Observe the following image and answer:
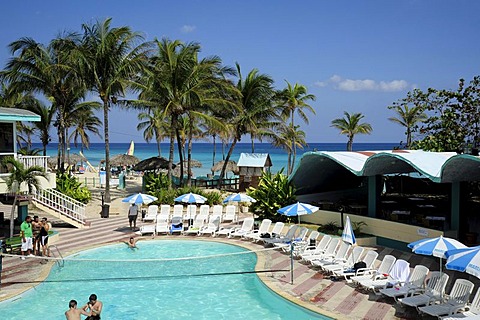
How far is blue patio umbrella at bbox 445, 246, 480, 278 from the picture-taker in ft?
28.7

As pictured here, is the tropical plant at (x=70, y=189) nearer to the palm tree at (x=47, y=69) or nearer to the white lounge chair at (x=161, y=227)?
the palm tree at (x=47, y=69)

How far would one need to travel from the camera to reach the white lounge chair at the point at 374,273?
1219 cm

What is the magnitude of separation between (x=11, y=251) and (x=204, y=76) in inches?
688

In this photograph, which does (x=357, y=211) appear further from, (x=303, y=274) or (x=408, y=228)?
(x=303, y=274)

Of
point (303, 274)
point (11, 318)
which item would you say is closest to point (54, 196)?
point (11, 318)

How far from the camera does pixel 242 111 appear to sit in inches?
1277

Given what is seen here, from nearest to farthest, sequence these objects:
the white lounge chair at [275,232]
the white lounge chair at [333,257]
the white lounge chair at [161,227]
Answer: the white lounge chair at [333,257], the white lounge chair at [275,232], the white lounge chair at [161,227]

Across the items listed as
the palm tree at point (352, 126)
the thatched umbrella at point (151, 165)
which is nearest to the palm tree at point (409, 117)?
the palm tree at point (352, 126)

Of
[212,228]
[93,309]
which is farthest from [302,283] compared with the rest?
[212,228]

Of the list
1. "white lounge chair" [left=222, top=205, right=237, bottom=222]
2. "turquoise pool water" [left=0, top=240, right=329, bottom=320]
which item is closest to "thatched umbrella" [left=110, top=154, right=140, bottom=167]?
"white lounge chair" [left=222, top=205, right=237, bottom=222]

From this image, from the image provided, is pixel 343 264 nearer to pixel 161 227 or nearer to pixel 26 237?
pixel 161 227

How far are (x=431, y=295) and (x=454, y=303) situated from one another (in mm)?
615

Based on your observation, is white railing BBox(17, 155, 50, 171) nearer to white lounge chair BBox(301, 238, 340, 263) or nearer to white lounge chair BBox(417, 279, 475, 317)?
white lounge chair BBox(301, 238, 340, 263)

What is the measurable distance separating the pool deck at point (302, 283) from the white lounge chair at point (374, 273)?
352 mm
